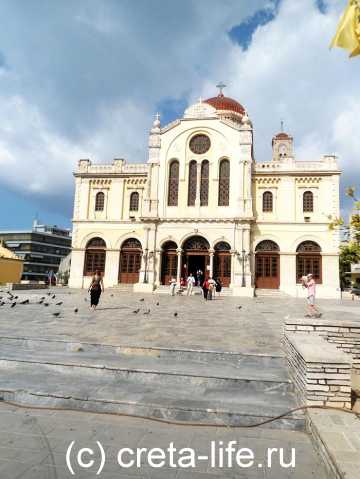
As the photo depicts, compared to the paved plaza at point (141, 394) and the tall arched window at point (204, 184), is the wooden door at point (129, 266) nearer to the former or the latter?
the tall arched window at point (204, 184)

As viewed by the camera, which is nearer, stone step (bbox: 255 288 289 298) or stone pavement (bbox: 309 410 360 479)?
stone pavement (bbox: 309 410 360 479)

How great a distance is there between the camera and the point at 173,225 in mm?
27844

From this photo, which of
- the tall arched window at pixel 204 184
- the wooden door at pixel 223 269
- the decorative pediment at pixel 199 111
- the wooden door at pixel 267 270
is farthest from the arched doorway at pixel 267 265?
the decorative pediment at pixel 199 111

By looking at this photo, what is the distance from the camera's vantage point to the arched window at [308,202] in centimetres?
2750

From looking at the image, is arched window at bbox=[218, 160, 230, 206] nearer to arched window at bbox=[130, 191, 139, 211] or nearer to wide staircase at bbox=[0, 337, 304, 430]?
arched window at bbox=[130, 191, 139, 211]

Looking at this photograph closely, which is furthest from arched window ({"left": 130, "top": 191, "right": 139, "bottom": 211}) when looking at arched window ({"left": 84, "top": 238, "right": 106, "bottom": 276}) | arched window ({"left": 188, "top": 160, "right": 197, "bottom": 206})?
arched window ({"left": 188, "top": 160, "right": 197, "bottom": 206})

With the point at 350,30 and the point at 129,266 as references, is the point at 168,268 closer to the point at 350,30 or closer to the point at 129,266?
the point at 129,266

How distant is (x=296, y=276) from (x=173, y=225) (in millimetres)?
10700

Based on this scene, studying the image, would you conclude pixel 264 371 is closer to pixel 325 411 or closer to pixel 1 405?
pixel 325 411

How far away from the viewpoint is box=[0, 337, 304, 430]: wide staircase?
4539mm

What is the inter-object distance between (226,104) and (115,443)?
37999 millimetres

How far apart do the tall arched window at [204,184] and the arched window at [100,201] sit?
9.04m

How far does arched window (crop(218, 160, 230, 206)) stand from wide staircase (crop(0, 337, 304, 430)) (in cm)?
2200

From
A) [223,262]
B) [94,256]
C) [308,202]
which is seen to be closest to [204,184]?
[223,262]
